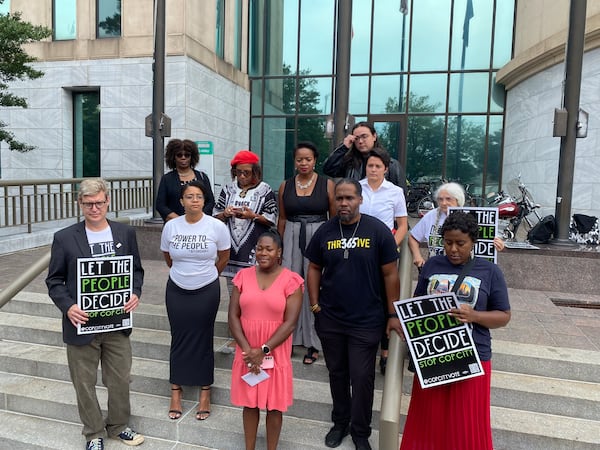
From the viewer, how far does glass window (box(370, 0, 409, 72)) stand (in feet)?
52.1

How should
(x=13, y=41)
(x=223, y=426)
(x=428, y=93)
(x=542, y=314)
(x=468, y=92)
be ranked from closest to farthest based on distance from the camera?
1. (x=223, y=426)
2. (x=542, y=314)
3. (x=13, y=41)
4. (x=468, y=92)
5. (x=428, y=93)

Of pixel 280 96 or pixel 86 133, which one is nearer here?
pixel 86 133

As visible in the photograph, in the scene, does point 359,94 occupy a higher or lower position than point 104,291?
higher

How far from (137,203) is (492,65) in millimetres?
11958

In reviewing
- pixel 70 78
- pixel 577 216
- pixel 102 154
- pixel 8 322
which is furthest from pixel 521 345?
pixel 70 78

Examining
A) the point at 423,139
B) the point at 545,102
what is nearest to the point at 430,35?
the point at 423,139

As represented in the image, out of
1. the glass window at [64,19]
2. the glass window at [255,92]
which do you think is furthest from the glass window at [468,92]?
the glass window at [64,19]

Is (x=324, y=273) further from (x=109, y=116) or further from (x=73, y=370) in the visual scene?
(x=109, y=116)

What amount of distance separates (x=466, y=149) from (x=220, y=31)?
361 inches

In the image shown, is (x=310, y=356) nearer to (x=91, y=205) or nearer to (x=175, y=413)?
(x=175, y=413)

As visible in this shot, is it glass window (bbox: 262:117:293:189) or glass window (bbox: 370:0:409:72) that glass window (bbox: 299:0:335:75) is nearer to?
glass window (bbox: 370:0:409:72)

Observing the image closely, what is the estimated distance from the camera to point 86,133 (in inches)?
570

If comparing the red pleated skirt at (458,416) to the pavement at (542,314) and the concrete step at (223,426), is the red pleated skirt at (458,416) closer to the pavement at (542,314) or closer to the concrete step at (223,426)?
the concrete step at (223,426)

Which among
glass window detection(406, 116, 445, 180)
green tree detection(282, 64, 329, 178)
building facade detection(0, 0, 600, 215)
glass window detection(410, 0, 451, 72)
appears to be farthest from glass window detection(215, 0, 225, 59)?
glass window detection(406, 116, 445, 180)
